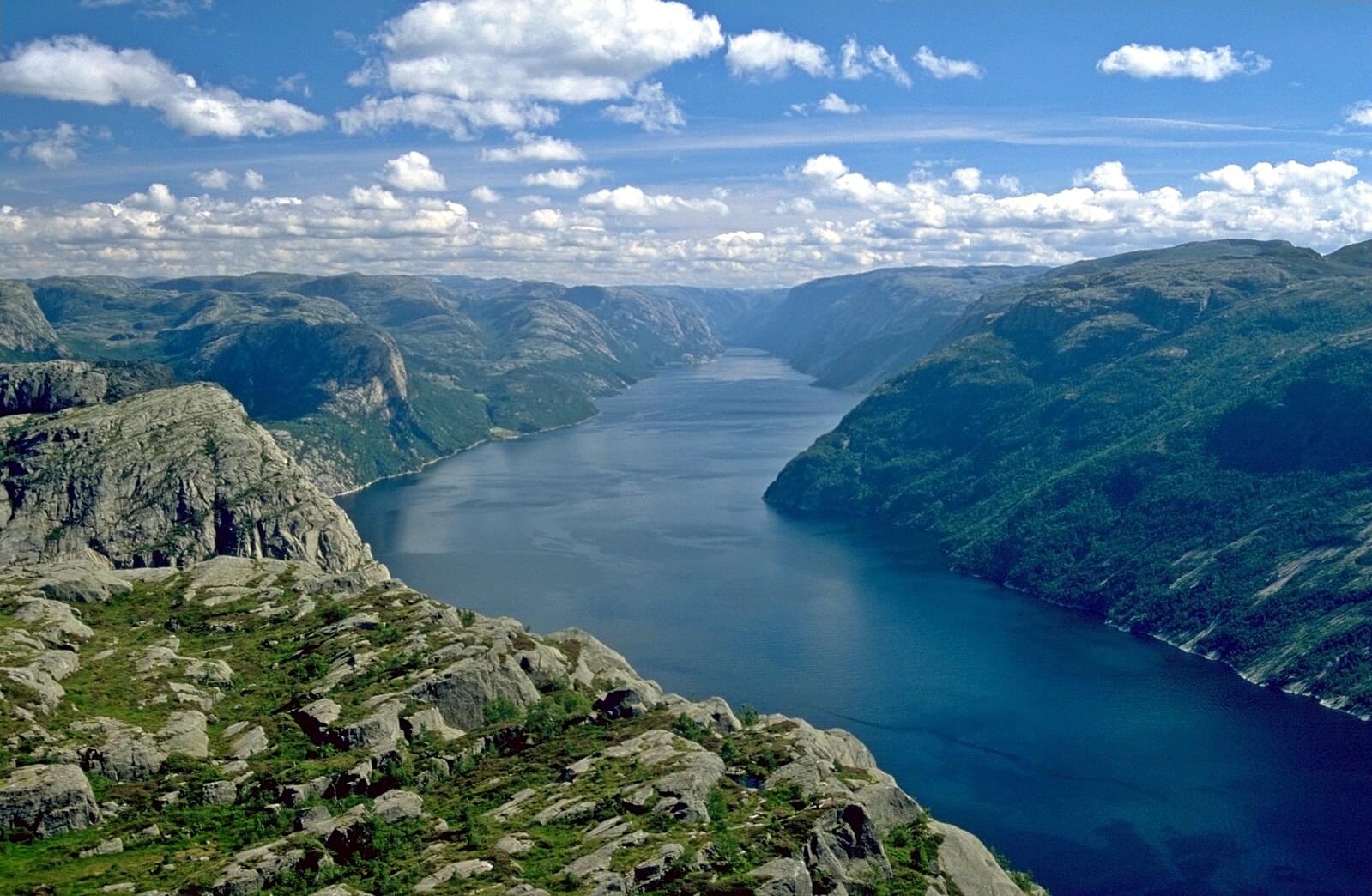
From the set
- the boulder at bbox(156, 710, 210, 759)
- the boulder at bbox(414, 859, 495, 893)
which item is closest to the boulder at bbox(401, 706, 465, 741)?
the boulder at bbox(156, 710, 210, 759)

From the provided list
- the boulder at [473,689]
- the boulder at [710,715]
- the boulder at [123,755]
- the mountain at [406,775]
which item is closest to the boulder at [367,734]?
the mountain at [406,775]

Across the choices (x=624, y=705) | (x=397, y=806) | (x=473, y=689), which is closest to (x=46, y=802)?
(x=397, y=806)

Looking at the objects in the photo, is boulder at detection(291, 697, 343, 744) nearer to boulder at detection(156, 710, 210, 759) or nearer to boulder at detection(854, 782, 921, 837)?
boulder at detection(156, 710, 210, 759)

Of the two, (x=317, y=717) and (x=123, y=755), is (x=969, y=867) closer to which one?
(x=317, y=717)

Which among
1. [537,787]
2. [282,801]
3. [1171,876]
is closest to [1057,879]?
[1171,876]

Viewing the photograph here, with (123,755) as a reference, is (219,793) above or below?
below
